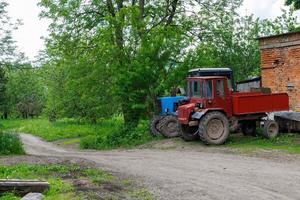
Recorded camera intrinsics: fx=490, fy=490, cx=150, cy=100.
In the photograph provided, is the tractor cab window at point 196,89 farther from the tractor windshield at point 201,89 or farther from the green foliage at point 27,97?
the green foliage at point 27,97

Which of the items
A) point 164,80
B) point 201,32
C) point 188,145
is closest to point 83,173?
point 188,145

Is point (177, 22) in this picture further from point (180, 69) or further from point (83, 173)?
point (83, 173)

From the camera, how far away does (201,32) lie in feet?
96.4

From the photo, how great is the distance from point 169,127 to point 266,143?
5.81 meters

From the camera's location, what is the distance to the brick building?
20.9 m

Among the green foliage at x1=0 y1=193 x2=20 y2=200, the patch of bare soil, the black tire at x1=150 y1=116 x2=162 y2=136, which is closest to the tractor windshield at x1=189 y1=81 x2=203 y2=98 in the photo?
the black tire at x1=150 y1=116 x2=162 y2=136

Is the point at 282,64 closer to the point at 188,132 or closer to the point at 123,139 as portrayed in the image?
the point at 188,132

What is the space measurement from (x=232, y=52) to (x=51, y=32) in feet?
39.6

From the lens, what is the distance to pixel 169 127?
2305cm


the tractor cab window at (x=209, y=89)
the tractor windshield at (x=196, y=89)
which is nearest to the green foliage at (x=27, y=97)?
the tractor windshield at (x=196, y=89)

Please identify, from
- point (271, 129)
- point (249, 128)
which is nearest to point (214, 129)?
point (271, 129)

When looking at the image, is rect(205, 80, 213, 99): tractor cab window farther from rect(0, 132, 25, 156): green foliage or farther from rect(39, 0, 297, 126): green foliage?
rect(0, 132, 25, 156): green foliage

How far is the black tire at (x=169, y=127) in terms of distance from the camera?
23.0m

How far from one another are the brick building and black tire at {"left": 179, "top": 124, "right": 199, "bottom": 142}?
4.24 meters
